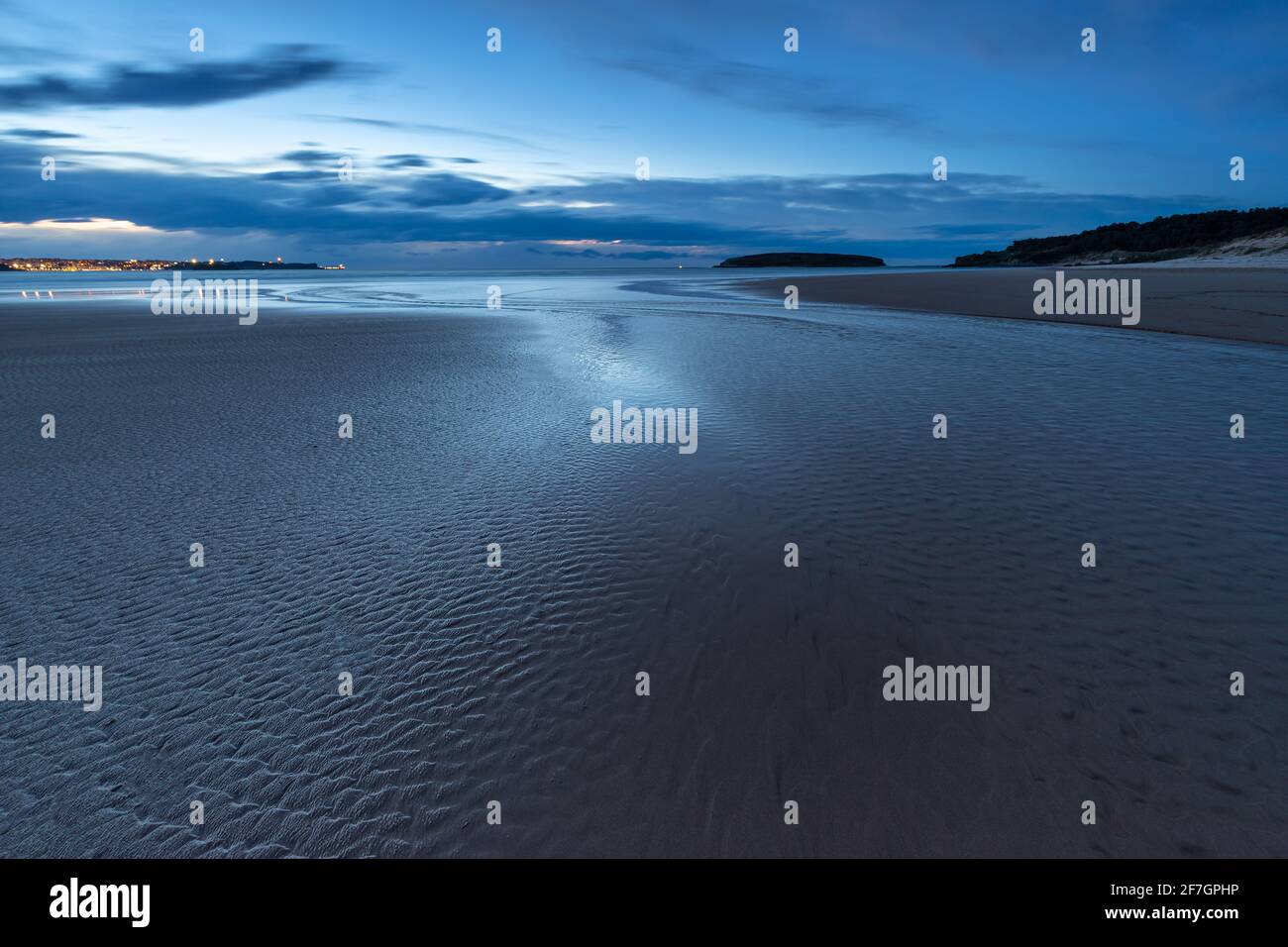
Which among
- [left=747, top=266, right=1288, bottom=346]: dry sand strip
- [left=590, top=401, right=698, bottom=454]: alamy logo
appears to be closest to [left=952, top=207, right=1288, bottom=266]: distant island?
[left=747, top=266, right=1288, bottom=346]: dry sand strip

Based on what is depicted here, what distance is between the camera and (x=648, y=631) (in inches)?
190

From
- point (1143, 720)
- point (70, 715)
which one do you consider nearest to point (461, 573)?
→ point (70, 715)

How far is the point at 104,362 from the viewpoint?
1662 centimetres

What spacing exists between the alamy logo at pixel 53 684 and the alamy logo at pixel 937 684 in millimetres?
5233

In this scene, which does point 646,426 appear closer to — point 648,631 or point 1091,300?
point 648,631

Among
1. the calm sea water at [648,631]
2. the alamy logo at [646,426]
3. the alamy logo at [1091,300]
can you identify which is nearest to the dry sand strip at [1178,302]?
the alamy logo at [1091,300]

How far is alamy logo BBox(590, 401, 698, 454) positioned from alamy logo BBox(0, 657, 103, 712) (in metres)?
6.41

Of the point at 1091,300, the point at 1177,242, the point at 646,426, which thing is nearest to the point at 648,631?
the point at 646,426

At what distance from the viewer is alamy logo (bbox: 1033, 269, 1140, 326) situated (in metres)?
26.1
